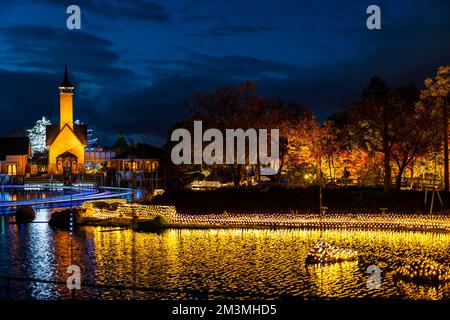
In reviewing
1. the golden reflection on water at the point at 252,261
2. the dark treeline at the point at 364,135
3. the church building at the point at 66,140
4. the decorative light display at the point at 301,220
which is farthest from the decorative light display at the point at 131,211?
the church building at the point at 66,140

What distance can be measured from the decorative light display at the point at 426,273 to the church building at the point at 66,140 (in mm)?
79748

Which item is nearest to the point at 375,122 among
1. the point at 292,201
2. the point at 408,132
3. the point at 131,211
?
the point at 408,132

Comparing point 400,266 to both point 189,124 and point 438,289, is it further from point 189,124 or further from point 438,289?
point 189,124

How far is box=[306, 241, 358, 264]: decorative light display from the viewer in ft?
68.1

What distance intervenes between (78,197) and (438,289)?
38959 mm

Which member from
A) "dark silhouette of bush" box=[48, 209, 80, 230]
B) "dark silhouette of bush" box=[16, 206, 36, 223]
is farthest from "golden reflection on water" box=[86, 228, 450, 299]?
"dark silhouette of bush" box=[16, 206, 36, 223]

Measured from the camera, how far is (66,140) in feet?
332

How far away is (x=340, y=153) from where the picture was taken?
62.5 m

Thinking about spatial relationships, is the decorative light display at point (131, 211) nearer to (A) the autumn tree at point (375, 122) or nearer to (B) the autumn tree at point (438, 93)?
(A) the autumn tree at point (375, 122)

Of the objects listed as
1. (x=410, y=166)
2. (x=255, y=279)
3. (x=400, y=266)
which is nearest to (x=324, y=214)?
(x=400, y=266)

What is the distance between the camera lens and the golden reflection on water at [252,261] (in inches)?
681

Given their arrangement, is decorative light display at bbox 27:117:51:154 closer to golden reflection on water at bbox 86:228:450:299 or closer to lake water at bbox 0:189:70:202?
lake water at bbox 0:189:70:202

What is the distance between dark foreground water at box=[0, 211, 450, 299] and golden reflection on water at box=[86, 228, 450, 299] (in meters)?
0.03

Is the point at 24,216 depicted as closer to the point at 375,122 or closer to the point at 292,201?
the point at 292,201
